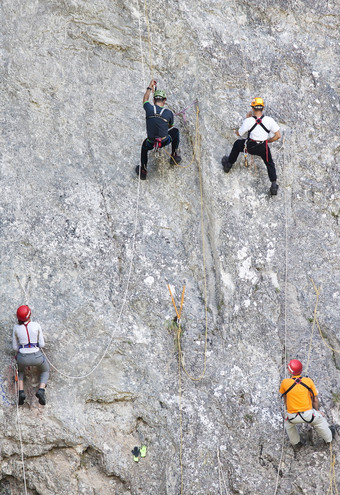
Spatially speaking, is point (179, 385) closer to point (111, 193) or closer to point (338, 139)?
point (111, 193)

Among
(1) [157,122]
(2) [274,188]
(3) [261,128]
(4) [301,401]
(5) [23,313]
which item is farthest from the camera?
(2) [274,188]

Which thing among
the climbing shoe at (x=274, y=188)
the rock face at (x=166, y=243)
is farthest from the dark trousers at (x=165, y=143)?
the climbing shoe at (x=274, y=188)

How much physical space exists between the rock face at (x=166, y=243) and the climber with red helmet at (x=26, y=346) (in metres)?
0.26

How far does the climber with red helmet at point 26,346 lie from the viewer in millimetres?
9172

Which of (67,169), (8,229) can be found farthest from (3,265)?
(67,169)

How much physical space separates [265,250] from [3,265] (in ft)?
14.3

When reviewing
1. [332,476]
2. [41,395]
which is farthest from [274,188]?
[41,395]

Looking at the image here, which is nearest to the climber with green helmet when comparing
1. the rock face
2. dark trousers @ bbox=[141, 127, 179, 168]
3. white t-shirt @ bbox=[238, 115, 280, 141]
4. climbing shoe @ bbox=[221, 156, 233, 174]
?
dark trousers @ bbox=[141, 127, 179, 168]

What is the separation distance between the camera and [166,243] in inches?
422

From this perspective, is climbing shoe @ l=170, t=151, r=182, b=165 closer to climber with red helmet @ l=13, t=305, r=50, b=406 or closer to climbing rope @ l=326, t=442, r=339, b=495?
climber with red helmet @ l=13, t=305, r=50, b=406

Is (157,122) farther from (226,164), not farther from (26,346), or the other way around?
(26,346)

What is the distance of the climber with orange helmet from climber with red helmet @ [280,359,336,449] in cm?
359

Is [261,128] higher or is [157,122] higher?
[261,128]

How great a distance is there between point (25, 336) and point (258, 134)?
498cm
